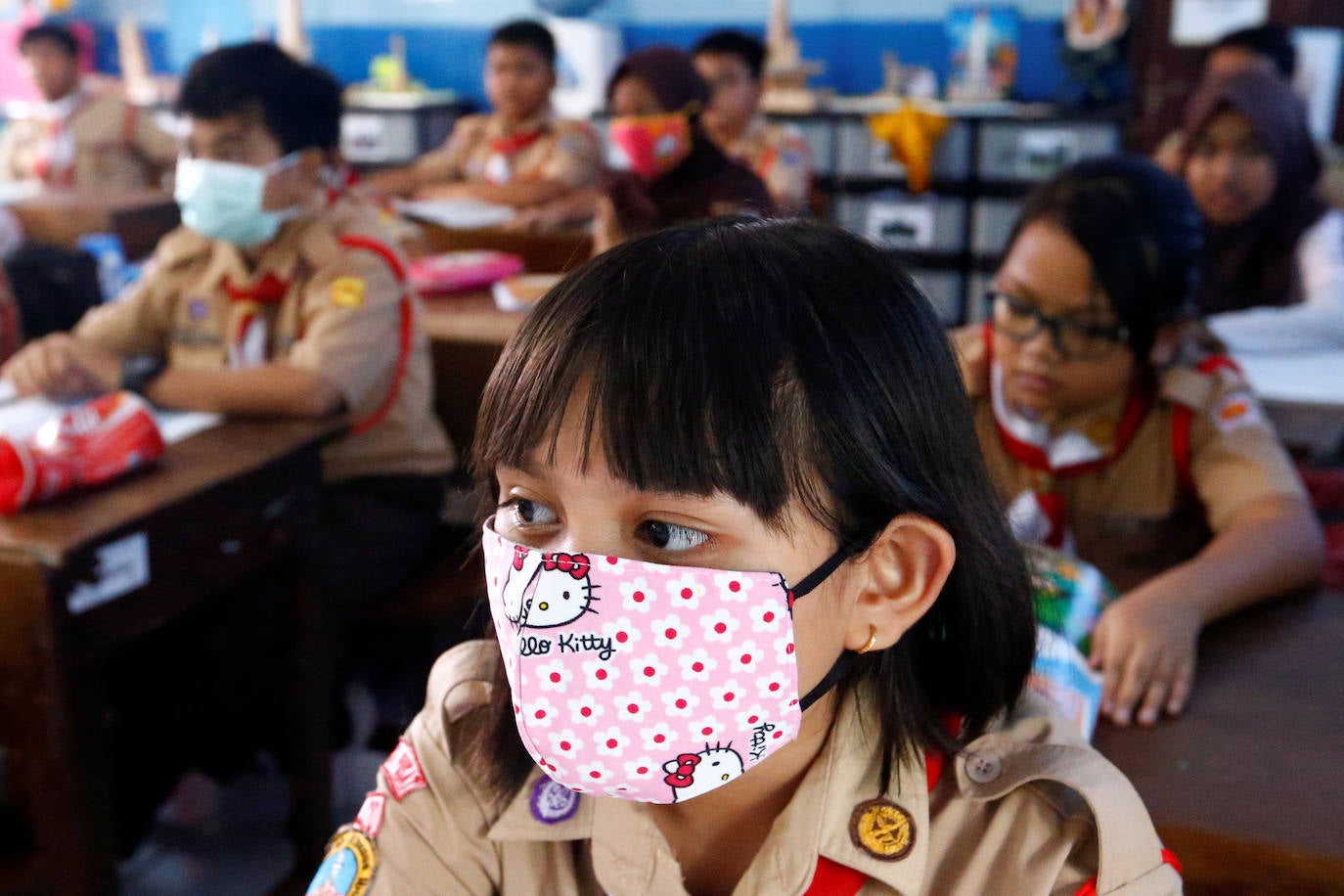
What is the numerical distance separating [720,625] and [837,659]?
13 cm

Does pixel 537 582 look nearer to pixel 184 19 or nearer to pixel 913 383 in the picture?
pixel 913 383

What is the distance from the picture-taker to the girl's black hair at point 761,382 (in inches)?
29.8

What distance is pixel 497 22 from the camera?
728cm

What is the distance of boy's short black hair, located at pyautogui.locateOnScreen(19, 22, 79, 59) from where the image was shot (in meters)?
5.74

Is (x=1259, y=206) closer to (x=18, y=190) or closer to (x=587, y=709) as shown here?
(x=587, y=709)

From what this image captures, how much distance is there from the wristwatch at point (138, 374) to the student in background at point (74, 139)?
3.67 metres

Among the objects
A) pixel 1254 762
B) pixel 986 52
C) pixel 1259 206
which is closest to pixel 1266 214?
pixel 1259 206

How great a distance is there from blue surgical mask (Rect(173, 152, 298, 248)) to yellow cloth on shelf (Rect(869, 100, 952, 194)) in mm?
3963

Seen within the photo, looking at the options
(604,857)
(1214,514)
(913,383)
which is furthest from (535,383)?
(1214,514)

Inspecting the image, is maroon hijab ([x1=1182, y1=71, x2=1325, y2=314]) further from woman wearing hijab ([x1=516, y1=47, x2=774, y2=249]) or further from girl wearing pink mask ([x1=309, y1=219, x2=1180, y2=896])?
girl wearing pink mask ([x1=309, y1=219, x2=1180, y2=896])

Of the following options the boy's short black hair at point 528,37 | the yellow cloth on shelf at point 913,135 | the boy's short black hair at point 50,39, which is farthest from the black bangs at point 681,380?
the boy's short black hair at point 50,39

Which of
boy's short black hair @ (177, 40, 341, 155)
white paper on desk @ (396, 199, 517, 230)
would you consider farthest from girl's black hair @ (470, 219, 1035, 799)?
white paper on desk @ (396, 199, 517, 230)

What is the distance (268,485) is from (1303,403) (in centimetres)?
177

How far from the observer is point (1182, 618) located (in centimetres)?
121
